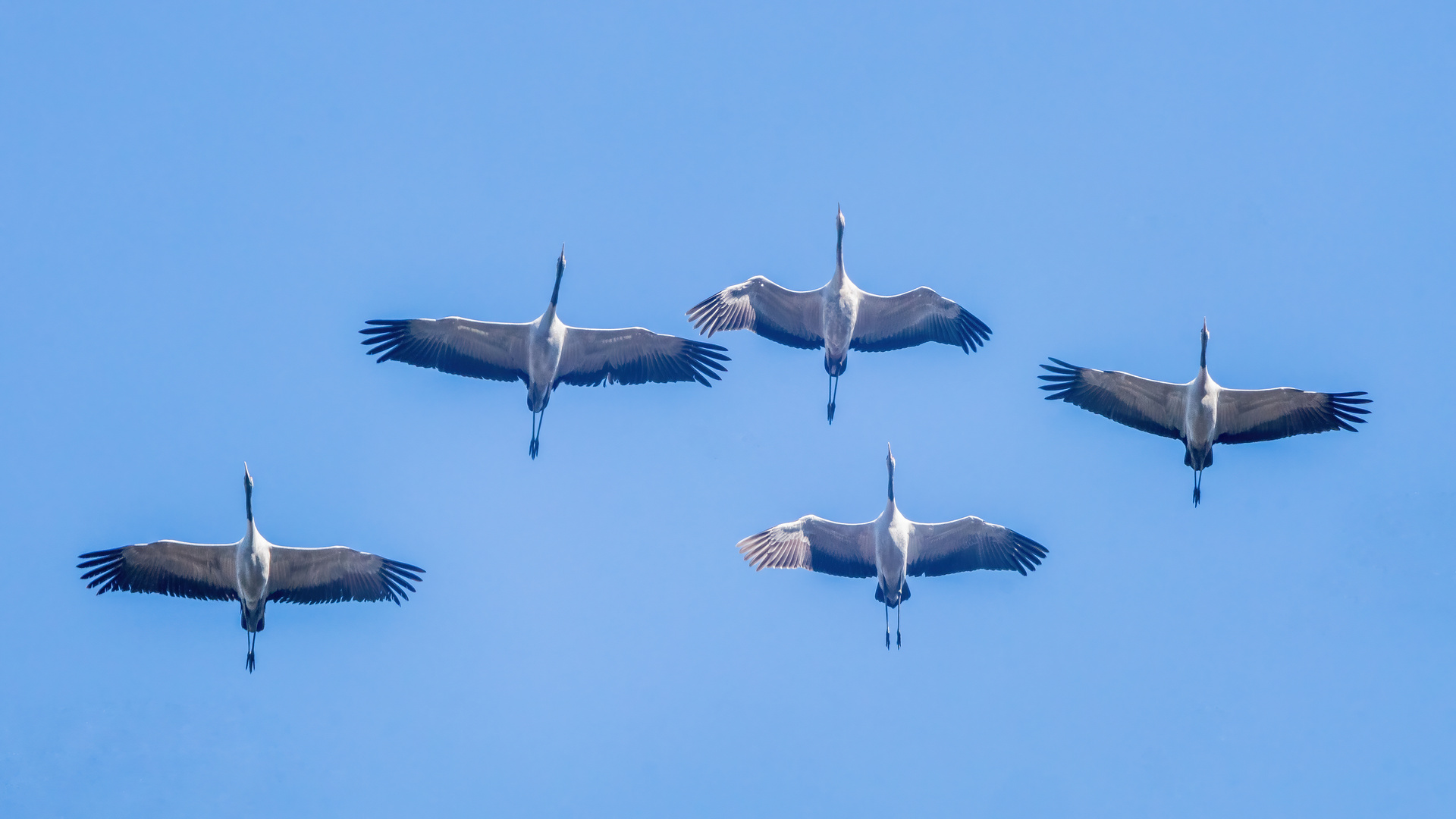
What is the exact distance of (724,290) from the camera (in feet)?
71.6

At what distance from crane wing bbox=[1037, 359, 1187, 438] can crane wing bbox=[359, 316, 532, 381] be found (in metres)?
7.68

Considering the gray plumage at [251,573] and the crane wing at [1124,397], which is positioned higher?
the crane wing at [1124,397]

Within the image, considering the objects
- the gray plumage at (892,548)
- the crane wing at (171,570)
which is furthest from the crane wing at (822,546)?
the crane wing at (171,570)

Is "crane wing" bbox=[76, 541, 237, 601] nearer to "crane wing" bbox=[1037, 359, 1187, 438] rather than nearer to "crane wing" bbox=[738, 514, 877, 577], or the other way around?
"crane wing" bbox=[738, 514, 877, 577]

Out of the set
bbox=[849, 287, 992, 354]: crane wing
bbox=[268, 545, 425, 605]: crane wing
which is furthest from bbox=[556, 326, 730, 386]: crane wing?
bbox=[268, 545, 425, 605]: crane wing

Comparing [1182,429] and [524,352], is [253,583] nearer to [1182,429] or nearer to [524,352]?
[524,352]

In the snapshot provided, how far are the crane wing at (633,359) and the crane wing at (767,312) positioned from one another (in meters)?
0.43

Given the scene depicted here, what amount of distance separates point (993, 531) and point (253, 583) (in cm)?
1044

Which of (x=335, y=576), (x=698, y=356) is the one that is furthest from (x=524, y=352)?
(x=335, y=576)

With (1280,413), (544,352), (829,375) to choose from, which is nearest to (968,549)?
(829,375)

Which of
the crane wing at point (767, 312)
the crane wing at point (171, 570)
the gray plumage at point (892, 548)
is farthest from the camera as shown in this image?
the crane wing at point (767, 312)

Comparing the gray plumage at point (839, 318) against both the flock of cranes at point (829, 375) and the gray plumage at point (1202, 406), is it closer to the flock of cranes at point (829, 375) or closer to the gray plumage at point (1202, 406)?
the flock of cranes at point (829, 375)

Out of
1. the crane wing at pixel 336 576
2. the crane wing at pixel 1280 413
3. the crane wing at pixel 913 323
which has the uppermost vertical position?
the crane wing at pixel 913 323

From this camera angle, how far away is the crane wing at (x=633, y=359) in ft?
69.7
